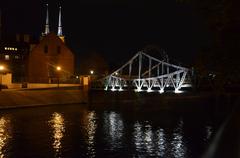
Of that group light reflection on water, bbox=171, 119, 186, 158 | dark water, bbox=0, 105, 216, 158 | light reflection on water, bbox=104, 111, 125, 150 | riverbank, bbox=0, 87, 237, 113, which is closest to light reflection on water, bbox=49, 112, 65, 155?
dark water, bbox=0, 105, 216, 158

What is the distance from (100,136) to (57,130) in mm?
4121

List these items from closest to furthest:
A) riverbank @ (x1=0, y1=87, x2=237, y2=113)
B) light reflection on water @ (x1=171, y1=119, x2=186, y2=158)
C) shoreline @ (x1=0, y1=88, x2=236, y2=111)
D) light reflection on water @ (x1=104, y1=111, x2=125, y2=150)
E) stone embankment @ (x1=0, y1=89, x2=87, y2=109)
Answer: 1. light reflection on water @ (x1=171, y1=119, x2=186, y2=158)
2. light reflection on water @ (x1=104, y1=111, x2=125, y2=150)
3. stone embankment @ (x1=0, y1=89, x2=87, y2=109)
4. shoreline @ (x1=0, y1=88, x2=236, y2=111)
5. riverbank @ (x1=0, y1=87, x2=237, y2=113)

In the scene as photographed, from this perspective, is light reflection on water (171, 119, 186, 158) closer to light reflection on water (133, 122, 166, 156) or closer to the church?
light reflection on water (133, 122, 166, 156)

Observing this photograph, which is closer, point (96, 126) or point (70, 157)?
point (70, 157)

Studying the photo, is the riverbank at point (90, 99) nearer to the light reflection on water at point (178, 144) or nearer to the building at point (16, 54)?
the light reflection on water at point (178, 144)

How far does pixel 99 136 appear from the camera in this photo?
28719mm

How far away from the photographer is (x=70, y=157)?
2112 cm

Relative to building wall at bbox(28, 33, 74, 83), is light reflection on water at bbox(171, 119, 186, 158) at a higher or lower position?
lower

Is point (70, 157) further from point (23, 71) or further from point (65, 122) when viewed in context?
point (23, 71)

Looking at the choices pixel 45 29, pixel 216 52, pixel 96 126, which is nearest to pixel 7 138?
pixel 96 126

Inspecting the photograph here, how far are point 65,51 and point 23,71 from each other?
10.8m

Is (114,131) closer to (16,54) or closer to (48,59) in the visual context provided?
(48,59)

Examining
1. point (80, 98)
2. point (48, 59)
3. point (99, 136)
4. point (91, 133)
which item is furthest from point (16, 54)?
point (99, 136)

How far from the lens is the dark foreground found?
22484 millimetres
